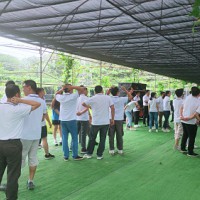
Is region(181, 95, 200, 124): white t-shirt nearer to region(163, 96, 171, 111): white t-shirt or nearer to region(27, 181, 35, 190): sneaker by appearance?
region(27, 181, 35, 190): sneaker

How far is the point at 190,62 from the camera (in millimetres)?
19703

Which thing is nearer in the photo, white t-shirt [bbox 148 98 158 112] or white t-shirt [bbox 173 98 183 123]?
white t-shirt [bbox 173 98 183 123]

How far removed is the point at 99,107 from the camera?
248 inches

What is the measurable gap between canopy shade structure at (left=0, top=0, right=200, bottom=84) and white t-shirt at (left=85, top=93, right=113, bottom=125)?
2.49 metres

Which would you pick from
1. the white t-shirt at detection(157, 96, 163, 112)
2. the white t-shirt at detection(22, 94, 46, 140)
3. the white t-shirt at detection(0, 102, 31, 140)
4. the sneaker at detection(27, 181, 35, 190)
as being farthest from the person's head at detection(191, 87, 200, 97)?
the white t-shirt at detection(0, 102, 31, 140)

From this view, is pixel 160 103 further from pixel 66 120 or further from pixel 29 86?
pixel 29 86

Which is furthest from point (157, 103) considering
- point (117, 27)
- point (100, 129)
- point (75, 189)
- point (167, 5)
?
point (75, 189)

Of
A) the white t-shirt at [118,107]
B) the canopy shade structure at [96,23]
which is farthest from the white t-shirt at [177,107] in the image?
the canopy shade structure at [96,23]

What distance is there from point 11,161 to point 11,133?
0.33 metres

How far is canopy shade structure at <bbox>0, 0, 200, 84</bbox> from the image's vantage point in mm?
7680

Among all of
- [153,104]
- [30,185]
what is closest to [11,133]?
[30,185]

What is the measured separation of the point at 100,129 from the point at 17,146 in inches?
123

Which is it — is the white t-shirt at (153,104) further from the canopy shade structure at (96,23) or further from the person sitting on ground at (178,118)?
the person sitting on ground at (178,118)

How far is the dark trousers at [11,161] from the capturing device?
11.2 ft
